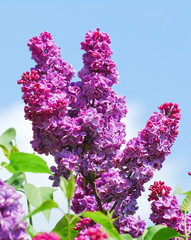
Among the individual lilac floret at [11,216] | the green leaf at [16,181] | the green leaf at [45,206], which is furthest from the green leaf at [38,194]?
the green leaf at [45,206]

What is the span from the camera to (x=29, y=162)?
77.7 inches

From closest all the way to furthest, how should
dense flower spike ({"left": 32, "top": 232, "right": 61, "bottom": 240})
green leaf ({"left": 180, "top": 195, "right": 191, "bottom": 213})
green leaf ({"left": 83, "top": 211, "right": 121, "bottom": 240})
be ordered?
dense flower spike ({"left": 32, "top": 232, "right": 61, "bottom": 240}) < green leaf ({"left": 83, "top": 211, "right": 121, "bottom": 240}) < green leaf ({"left": 180, "top": 195, "right": 191, "bottom": 213})

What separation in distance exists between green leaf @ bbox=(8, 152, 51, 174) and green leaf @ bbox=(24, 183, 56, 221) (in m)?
0.13

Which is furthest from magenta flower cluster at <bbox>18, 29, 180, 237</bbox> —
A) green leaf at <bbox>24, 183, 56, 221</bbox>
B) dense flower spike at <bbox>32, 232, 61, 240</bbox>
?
dense flower spike at <bbox>32, 232, 61, 240</bbox>

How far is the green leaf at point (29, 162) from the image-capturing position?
76.6 inches

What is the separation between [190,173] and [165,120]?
1.11 ft

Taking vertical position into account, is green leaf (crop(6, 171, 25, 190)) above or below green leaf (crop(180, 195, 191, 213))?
below

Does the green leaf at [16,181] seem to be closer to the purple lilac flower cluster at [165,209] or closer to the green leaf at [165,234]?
the green leaf at [165,234]

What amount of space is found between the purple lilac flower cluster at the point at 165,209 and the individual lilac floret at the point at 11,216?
147 centimetres

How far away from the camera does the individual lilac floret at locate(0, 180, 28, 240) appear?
53.2 inches

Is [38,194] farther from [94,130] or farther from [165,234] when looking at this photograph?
[94,130]

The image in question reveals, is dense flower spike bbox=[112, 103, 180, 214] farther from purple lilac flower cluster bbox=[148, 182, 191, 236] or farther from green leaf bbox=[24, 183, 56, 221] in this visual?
green leaf bbox=[24, 183, 56, 221]

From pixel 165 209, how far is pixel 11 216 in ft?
5.01

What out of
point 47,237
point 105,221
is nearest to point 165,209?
point 105,221
